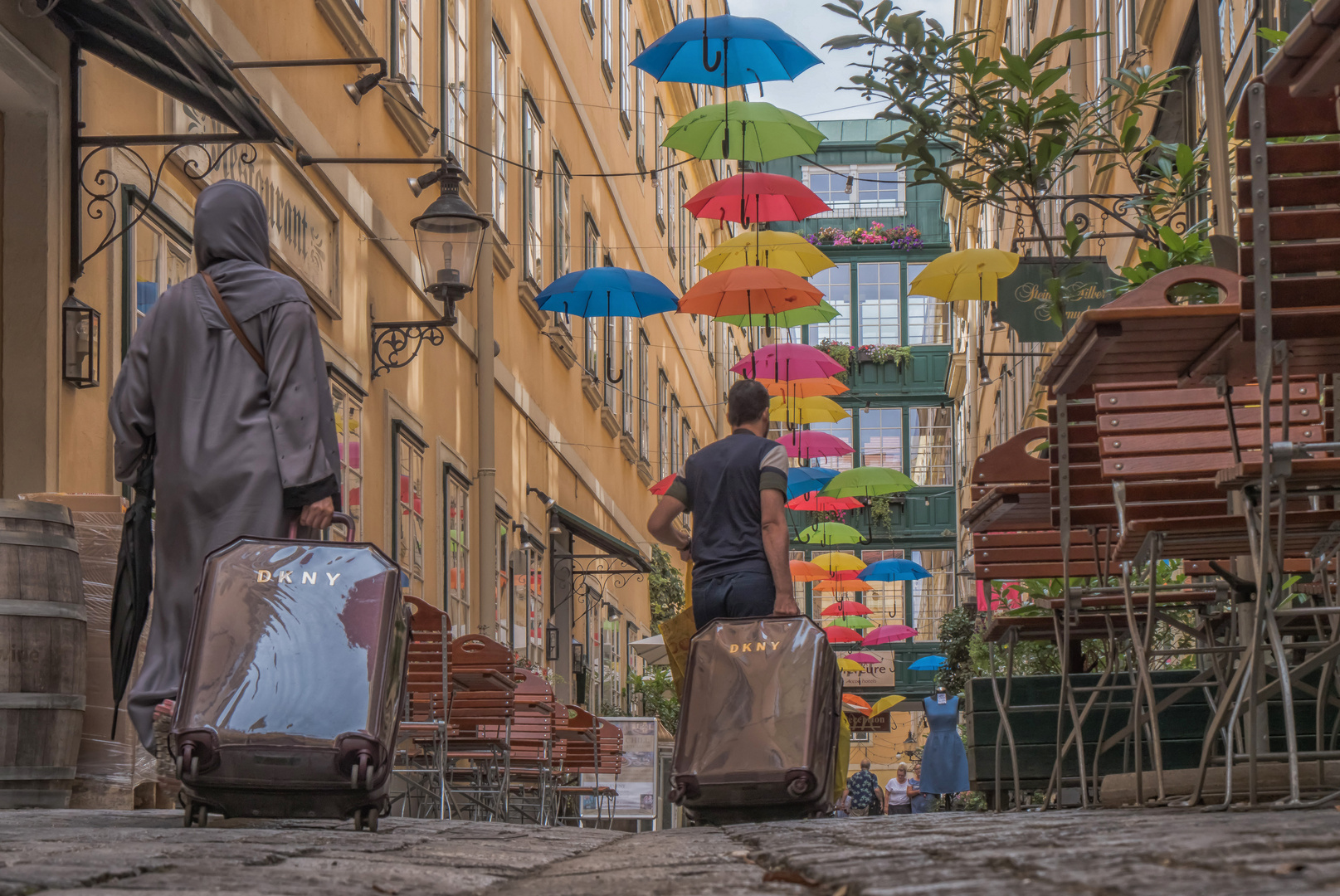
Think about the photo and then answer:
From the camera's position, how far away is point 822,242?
5275 cm

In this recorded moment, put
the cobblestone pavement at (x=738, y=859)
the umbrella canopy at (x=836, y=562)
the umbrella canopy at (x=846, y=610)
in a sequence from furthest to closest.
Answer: the umbrella canopy at (x=846, y=610) < the umbrella canopy at (x=836, y=562) < the cobblestone pavement at (x=738, y=859)

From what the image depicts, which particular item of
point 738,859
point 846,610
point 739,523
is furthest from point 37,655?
point 846,610

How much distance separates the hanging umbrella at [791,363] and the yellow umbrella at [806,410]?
49.8 inches

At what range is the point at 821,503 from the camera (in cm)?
3162

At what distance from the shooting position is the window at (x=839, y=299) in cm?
5306

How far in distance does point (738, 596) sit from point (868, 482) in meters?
22.3

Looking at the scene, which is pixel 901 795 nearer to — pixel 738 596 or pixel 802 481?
pixel 802 481

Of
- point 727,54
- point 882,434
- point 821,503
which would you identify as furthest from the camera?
point 882,434

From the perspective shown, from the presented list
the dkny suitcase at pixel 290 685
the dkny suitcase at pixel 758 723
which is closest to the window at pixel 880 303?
the dkny suitcase at pixel 758 723

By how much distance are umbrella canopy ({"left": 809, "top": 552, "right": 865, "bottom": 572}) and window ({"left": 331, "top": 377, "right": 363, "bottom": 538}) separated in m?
22.3

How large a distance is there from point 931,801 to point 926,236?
3205 cm

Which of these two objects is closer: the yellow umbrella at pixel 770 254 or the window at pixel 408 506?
the window at pixel 408 506

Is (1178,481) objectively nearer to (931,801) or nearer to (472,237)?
(472,237)

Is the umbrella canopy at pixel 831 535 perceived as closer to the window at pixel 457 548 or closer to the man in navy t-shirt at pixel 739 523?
the window at pixel 457 548
